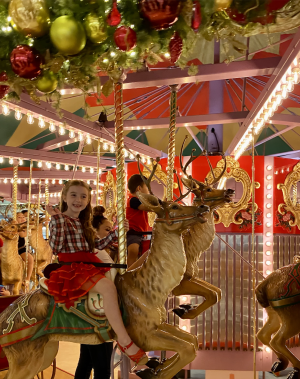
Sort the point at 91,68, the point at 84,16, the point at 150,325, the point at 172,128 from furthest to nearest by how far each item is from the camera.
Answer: the point at 172,128
the point at 150,325
the point at 91,68
the point at 84,16

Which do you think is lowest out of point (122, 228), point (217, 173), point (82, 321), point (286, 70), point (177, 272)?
point (82, 321)

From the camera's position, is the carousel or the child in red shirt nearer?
the carousel

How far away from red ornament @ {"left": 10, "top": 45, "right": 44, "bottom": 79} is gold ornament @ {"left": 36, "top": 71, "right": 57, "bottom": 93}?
0.10 metres

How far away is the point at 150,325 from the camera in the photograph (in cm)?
196

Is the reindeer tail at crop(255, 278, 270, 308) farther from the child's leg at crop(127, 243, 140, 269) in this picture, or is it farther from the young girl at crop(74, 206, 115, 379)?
the young girl at crop(74, 206, 115, 379)

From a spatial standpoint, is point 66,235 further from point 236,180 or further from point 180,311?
point 236,180

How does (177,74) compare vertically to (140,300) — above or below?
above

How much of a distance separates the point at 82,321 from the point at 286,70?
2391mm

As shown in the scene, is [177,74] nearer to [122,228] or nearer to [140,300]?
[122,228]

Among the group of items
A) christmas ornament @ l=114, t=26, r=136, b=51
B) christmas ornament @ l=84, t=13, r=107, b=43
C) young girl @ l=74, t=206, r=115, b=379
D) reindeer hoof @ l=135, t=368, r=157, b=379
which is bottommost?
young girl @ l=74, t=206, r=115, b=379

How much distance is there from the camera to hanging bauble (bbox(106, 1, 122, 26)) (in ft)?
4.41

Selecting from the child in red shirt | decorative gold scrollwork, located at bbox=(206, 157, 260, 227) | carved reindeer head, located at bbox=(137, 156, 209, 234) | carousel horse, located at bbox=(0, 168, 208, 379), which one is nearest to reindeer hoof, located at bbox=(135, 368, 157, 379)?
carousel horse, located at bbox=(0, 168, 208, 379)

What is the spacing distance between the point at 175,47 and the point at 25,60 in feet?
1.70

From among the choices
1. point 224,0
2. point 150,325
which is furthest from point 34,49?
point 150,325
